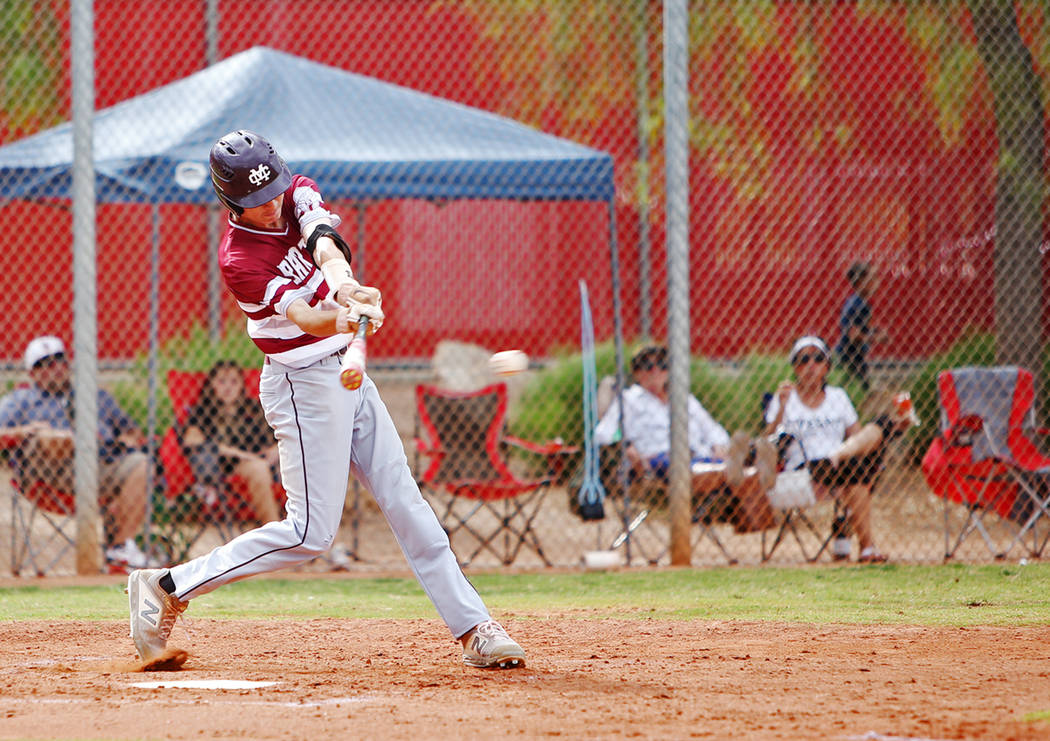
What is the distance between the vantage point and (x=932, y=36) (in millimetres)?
9992

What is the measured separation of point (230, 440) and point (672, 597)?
10.6 feet

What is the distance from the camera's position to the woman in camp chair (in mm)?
7949

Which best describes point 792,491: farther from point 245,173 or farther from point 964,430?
point 245,173

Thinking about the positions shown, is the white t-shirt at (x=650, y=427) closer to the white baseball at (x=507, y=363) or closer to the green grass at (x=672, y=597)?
the green grass at (x=672, y=597)

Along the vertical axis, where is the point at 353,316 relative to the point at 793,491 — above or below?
above

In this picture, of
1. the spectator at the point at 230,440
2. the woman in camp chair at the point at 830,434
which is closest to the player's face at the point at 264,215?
the spectator at the point at 230,440

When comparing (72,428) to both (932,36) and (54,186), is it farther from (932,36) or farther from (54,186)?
(932,36)

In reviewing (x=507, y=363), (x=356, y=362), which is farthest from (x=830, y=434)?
(x=356, y=362)

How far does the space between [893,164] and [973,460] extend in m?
2.91

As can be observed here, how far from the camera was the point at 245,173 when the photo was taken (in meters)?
4.28

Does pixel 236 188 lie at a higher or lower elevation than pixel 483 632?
higher

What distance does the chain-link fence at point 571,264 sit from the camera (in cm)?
817

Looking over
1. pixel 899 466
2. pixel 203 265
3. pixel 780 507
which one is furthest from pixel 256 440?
pixel 899 466

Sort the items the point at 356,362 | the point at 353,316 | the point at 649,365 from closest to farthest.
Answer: the point at 356,362 < the point at 353,316 < the point at 649,365
